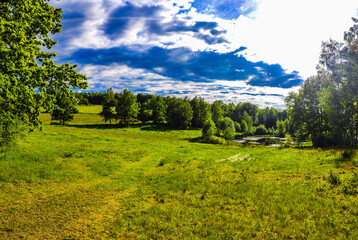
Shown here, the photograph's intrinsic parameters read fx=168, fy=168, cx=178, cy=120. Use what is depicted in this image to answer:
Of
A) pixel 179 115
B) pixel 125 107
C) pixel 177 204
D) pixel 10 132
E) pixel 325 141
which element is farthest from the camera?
pixel 179 115

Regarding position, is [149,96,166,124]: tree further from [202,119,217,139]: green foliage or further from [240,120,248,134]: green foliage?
[240,120,248,134]: green foliage

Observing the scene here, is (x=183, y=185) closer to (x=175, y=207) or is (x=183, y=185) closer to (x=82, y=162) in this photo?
(x=175, y=207)

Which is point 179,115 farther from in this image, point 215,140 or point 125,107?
point 215,140

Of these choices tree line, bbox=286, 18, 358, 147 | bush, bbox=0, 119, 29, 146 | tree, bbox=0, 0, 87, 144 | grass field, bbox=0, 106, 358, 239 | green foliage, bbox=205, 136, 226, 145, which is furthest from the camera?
green foliage, bbox=205, 136, 226, 145

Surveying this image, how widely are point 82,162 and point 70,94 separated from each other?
8.64 m

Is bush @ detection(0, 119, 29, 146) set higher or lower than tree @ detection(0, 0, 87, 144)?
lower

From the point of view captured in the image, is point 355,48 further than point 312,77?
No

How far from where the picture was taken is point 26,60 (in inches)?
441

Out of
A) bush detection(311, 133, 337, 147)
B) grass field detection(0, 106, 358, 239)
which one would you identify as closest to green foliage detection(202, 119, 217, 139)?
bush detection(311, 133, 337, 147)

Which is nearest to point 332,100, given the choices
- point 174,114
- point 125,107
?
point 125,107

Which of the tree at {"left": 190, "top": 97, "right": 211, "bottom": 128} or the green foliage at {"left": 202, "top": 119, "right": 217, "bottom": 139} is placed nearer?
the green foliage at {"left": 202, "top": 119, "right": 217, "bottom": 139}

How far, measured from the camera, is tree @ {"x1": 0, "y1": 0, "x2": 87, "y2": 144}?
10609 millimetres

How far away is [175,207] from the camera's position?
32.8ft

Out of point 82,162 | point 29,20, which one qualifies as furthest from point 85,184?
point 29,20
